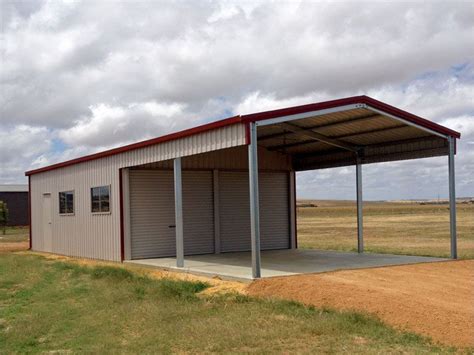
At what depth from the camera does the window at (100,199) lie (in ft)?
62.7

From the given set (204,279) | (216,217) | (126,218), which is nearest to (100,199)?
(126,218)

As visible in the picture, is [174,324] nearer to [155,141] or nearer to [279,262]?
[279,262]

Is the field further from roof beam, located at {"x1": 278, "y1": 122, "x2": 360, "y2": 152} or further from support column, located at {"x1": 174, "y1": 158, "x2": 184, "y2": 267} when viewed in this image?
roof beam, located at {"x1": 278, "y1": 122, "x2": 360, "y2": 152}

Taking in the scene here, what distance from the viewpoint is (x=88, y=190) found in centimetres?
2048

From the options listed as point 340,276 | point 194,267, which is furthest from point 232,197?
point 340,276

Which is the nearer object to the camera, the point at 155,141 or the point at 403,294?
the point at 403,294

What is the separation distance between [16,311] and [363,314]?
6236mm

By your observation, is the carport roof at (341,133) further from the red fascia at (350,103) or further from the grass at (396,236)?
the grass at (396,236)

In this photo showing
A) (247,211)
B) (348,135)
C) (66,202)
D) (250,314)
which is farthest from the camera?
(66,202)

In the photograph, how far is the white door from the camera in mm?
24062

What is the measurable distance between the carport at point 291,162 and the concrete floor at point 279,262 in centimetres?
2

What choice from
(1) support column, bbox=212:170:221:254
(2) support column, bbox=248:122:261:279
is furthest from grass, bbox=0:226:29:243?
(2) support column, bbox=248:122:261:279

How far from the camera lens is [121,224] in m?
18.1

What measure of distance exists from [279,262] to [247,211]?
4566mm
